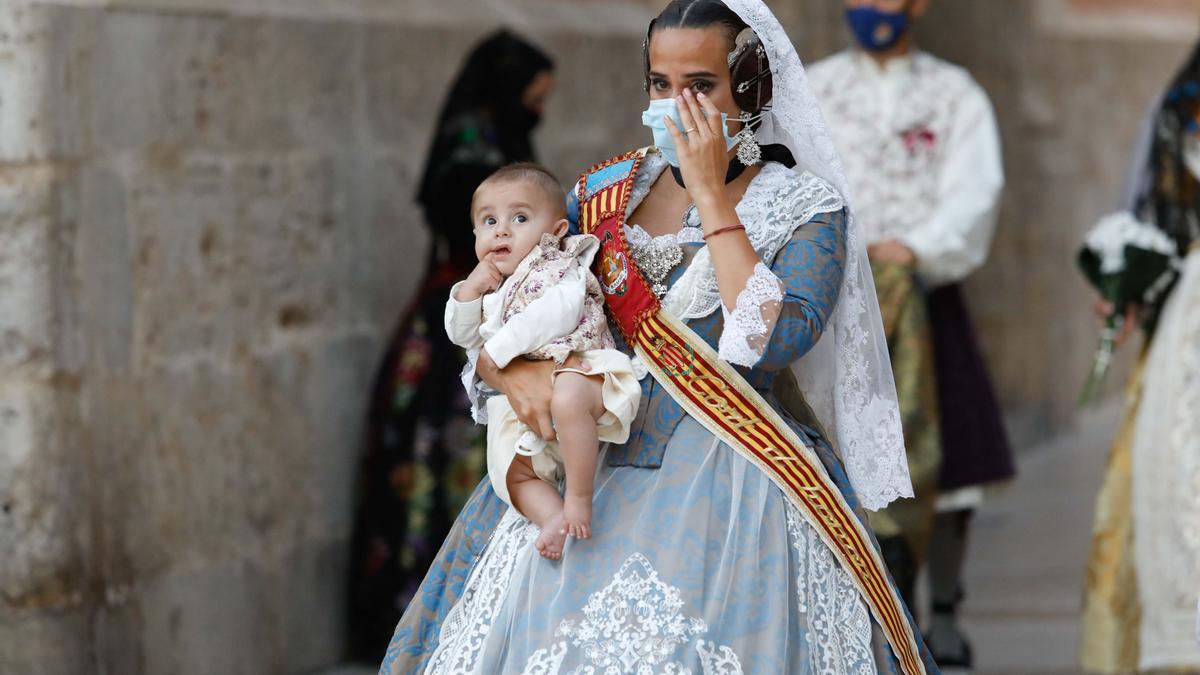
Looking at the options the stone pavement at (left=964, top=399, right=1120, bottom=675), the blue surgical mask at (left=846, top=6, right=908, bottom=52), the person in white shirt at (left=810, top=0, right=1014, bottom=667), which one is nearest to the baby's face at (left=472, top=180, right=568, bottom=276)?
the person in white shirt at (left=810, top=0, right=1014, bottom=667)

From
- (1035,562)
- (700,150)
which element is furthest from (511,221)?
(1035,562)

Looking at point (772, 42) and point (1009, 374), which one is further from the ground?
point (772, 42)

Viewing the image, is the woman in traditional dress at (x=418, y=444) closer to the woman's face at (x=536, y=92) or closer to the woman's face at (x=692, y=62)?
the woman's face at (x=536, y=92)

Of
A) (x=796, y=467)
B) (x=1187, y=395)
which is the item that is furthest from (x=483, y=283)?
(x=1187, y=395)

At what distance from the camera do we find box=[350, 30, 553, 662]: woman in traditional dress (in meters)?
5.91

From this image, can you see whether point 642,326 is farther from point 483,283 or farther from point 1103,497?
point 1103,497

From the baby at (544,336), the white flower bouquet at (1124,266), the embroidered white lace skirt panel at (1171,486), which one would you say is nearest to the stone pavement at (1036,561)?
the embroidered white lace skirt panel at (1171,486)

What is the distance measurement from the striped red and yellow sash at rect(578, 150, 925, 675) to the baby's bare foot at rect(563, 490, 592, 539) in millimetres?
253

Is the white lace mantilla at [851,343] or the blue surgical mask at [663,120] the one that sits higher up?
the blue surgical mask at [663,120]

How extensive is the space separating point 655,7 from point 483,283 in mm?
5148

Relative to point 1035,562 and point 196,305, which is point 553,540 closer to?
point 196,305

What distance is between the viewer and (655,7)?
820 centimetres

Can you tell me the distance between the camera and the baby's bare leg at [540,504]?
10.2ft

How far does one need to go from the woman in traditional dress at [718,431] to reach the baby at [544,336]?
5cm
